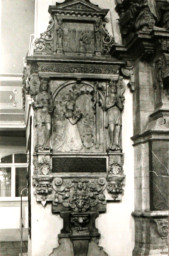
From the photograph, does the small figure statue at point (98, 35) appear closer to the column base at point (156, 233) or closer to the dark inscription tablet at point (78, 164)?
the dark inscription tablet at point (78, 164)

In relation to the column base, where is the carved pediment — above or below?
above

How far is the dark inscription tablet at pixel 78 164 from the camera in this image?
7.44 m

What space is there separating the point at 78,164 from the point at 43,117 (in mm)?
993

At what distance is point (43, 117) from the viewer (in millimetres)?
7426

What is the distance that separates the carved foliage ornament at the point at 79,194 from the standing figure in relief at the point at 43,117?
0.66 m

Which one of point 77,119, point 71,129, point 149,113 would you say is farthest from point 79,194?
point 149,113

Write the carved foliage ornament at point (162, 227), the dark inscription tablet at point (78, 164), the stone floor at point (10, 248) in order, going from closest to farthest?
the carved foliage ornament at point (162, 227)
the dark inscription tablet at point (78, 164)
the stone floor at point (10, 248)

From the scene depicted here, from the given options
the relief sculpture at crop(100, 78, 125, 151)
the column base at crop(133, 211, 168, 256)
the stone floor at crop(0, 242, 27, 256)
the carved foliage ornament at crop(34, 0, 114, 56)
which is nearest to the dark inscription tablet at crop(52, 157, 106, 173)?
the relief sculpture at crop(100, 78, 125, 151)

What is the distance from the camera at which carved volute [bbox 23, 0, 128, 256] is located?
24.0 ft

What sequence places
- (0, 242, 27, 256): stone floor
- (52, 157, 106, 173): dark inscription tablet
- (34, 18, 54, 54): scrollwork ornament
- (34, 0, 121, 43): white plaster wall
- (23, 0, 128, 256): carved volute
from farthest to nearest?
1. (0, 242, 27, 256): stone floor
2. (34, 0, 121, 43): white plaster wall
3. (34, 18, 54, 54): scrollwork ornament
4. (52, 157, 106, 173): dark inscription tablet
5. (23, 0, 128, 256): carved volute

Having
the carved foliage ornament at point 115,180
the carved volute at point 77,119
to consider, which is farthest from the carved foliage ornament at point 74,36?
the carved foliage ornament at point 115,180

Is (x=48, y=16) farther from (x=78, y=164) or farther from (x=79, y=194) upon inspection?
(x=79, y=194)

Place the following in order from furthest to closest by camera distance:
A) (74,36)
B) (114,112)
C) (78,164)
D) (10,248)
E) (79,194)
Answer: (10,248) → (74,36) → (114,112) → (78,164) → (79,194)

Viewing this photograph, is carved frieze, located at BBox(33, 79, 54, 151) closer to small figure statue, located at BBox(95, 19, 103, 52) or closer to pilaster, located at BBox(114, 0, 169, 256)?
small figure statue, located at BBox(95, 19, 103, 52)
